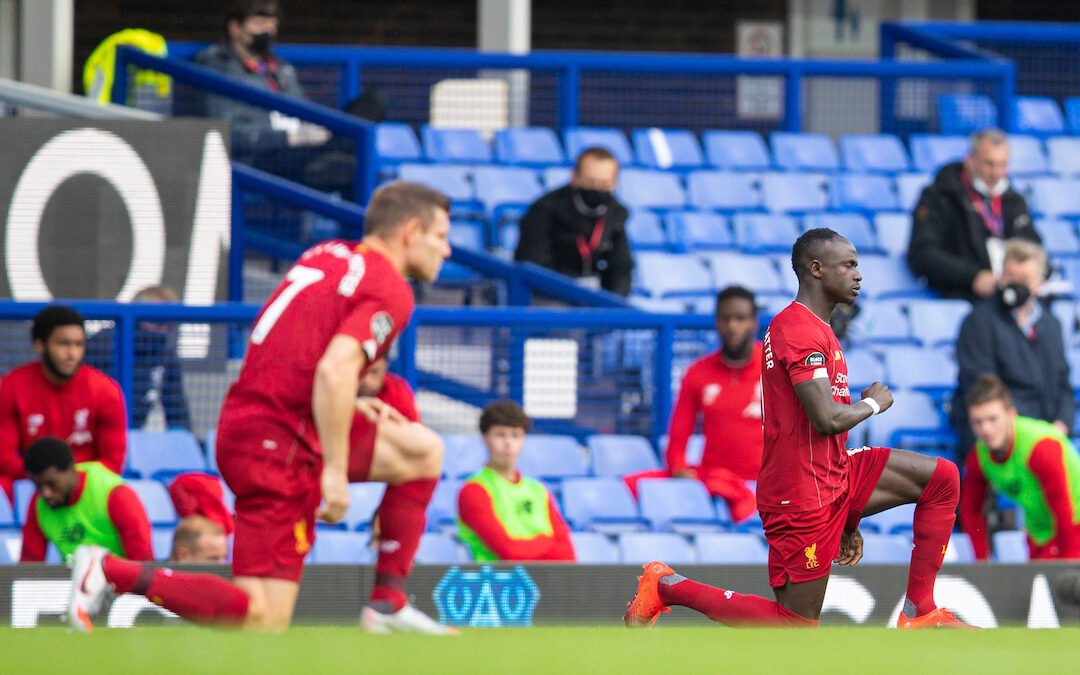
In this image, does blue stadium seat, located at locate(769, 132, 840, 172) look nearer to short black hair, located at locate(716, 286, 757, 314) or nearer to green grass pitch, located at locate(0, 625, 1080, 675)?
short black hair, located at locate(716, 286, 757, 314)

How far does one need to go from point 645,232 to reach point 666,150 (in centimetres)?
105

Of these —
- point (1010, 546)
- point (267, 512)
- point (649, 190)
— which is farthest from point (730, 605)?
point (649, 190)

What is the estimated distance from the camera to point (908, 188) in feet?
38.1

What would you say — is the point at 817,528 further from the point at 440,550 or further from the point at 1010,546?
the point at 1010,546

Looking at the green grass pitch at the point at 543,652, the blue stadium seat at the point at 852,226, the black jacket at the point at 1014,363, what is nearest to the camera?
the green grass pitch at the point at 543,652

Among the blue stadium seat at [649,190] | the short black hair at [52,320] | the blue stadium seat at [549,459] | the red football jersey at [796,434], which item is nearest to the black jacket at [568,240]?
the blue stadium seat at [649,190]

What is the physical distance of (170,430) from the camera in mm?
7863

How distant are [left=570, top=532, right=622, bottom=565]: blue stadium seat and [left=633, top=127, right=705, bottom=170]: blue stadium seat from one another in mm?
4560

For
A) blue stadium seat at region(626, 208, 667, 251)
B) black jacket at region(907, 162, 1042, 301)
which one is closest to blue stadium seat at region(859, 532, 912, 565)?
black jacket at region(907, 162, 1042, 301)

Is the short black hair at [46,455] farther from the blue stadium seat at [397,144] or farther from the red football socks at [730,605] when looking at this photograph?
the blue stadium seat at [397,144]

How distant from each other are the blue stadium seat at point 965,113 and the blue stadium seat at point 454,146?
3.55m

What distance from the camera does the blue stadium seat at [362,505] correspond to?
25.3 ft

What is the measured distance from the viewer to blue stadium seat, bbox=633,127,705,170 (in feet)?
38.0

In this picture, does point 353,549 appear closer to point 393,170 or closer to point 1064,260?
point 393,170
